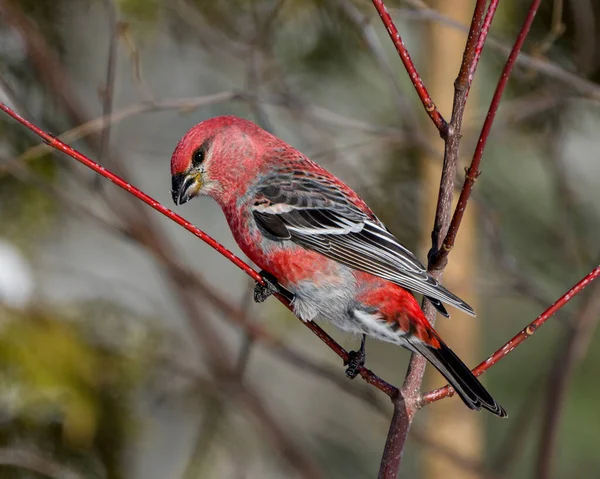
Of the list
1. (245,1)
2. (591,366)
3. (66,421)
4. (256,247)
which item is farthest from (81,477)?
(591,366)

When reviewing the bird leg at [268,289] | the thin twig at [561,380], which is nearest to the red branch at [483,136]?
the bird leg at [268,289]

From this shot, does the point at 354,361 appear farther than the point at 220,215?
No

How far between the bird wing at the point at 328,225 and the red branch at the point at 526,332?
1.36ft

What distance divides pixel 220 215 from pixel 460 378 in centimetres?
343

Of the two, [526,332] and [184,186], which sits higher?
[184,186]

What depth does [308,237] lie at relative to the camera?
2.98 metres

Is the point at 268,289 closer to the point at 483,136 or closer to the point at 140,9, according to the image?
the point at 483,136

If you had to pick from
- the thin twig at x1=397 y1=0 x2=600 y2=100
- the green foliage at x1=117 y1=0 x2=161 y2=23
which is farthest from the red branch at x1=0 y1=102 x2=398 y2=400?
the green foliage at x1=117 y1=0 x2=161 y2=23

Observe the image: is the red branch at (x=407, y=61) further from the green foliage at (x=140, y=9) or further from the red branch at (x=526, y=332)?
the green foliage at (x=140, y=9)

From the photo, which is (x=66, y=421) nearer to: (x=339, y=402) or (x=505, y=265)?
(x=505, y=265)

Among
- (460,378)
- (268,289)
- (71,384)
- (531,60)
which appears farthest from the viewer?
(71,384)

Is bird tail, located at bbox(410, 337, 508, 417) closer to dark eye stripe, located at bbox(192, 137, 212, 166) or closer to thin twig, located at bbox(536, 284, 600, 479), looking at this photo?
dark eye stripe, located at bbox(192, 137, 212, 166)

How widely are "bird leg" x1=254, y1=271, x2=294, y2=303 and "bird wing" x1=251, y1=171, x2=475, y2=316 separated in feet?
0.52

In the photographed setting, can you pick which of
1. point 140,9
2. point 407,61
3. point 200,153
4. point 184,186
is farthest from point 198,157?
point 140,9
